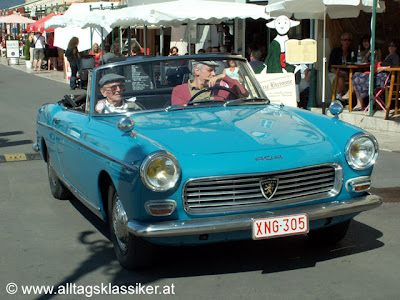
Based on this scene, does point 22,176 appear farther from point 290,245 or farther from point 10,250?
point 290,245

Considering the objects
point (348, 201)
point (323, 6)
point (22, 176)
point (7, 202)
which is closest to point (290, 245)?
point (348, 201)

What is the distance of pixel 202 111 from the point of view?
5.81 meters

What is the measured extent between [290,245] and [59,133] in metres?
2.47

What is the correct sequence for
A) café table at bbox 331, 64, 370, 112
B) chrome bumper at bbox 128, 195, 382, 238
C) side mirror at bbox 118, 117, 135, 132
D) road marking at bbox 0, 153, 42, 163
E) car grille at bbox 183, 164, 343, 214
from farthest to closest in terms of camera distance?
café table at bbox 331, 64, 370, 112
road marking at bbox 0, 153, 42, 163
side mirror at bbox 118, 117, 135, 132
car grille at bbox 183, 164, 343, 214
chrome bumper at bbox 128, 195, 382, 238

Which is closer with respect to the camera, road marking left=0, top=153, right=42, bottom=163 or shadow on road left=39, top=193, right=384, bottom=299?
shadow on road left=39, top=193, right=384, bottom=299

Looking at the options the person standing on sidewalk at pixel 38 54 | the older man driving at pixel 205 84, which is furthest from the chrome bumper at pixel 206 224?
the person standing on sidewalk at pixel 38 54

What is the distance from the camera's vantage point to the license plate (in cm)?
459

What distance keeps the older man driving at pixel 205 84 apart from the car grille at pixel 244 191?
158 cm

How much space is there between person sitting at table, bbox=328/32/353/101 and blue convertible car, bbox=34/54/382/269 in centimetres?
851

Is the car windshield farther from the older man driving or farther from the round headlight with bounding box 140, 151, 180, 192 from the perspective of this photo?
the round headlight with bounding box 140, 151, 180, 192

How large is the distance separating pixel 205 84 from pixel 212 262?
1.74m

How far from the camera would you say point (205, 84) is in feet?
20.6

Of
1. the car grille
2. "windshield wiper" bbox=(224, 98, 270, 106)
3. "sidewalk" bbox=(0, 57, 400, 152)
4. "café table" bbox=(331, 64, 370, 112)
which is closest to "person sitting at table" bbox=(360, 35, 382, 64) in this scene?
"café table" bbox=(331, 64, 370, 112)

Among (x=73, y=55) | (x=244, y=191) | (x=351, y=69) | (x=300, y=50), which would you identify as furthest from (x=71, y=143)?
(x=73, y=55)
